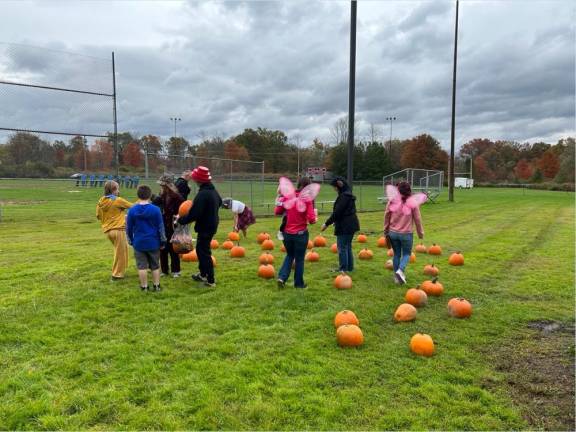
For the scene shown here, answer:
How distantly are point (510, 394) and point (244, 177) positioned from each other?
17.3 m

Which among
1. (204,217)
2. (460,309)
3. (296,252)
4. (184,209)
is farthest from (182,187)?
(460,309)

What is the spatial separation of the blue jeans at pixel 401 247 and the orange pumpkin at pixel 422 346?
9.80 feet

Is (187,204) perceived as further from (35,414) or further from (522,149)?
(522,149)

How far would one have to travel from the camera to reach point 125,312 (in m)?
6.08

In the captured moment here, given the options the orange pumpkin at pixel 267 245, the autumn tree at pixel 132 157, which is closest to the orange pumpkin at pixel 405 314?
the orange pumpkin at pixel 267 245

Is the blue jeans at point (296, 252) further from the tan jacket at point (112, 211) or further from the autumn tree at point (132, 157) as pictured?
the autumn tree at point (132, 157)

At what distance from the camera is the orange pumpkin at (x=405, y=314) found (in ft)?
19.7

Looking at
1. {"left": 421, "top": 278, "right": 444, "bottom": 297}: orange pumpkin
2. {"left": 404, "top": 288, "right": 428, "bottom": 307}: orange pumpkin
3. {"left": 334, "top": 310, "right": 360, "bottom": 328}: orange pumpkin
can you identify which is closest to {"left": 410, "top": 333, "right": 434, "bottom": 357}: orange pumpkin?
{"left": 334, "top": 310, "right": 360, "bottom": 328}: orange pumpkin

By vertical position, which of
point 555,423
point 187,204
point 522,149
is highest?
point 522,149

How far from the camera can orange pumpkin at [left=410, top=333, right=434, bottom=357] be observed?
16.1 ft

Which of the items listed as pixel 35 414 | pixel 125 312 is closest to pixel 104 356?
pixel 35 414

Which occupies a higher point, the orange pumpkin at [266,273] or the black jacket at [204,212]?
the black jacket at [204,212]

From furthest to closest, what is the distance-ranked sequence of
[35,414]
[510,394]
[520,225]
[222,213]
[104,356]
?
1. [222,213]
2. [520,225]
3. [104,356]
4. [510,394]
5. [35,414]

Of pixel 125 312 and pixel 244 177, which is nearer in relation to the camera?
pixel 125 312
